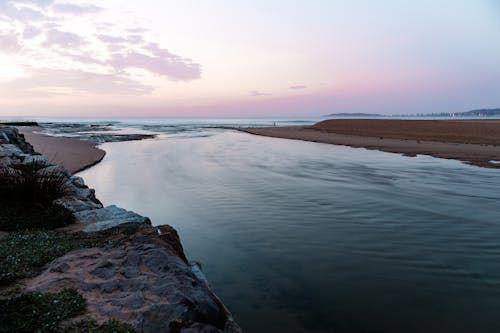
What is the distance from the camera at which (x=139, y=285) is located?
4371 millimetres

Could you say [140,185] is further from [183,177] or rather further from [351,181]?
[351,181]

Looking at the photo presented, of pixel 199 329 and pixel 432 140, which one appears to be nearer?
pixel 199 329

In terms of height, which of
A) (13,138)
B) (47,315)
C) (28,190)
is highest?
(13,138)

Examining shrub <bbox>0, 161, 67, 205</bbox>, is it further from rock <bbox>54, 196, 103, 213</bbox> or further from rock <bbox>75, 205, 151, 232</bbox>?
rock <bbox>75, 205, 151, 232</bbox>

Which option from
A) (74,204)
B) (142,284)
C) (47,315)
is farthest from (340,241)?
(74,204)

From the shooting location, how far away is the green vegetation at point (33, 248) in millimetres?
4645

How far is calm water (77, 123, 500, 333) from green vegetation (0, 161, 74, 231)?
9.56 feet

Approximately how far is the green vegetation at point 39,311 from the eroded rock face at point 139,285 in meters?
0.18

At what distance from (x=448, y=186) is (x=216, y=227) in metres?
10.7

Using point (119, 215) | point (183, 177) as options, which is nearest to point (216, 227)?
point (119, 215)

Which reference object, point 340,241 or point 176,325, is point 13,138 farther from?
point 176,325

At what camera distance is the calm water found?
531cm

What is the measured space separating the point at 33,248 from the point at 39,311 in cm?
243

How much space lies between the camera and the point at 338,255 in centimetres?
738
